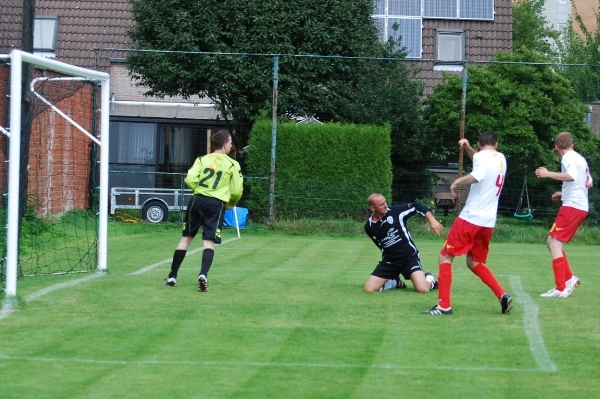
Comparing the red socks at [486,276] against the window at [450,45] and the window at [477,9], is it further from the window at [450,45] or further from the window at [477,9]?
the window at [477,9]

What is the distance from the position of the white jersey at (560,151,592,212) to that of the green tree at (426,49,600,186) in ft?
41.6

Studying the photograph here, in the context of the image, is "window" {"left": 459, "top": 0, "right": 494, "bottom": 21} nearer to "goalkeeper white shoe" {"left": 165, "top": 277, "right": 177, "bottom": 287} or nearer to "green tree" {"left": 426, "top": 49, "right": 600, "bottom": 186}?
"green tree" {"left": 426, "top": 49, "right": 600, "bottom": 186}

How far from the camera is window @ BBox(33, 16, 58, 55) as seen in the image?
35094 millimetres

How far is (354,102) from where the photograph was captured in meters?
24.8

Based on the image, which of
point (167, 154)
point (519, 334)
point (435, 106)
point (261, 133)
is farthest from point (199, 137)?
point (519, 334)

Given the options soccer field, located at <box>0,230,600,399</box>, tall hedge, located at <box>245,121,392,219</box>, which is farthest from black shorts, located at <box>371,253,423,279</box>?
tall hedge, located at <box>245,121,392,219</box>

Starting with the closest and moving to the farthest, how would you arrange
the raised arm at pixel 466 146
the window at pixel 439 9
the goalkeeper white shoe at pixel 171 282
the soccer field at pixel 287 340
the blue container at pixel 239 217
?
the soccer field at pixel 287 340, the raised arm at pixel 466 146, the goalkeeper white shoe at pixel 171 282, the blue container at pixel 239 217, the window at pixel 439 9

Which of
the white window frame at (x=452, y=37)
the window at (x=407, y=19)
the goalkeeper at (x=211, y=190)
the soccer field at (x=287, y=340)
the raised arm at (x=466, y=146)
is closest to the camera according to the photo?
the soccer field at (x=287, y=340)

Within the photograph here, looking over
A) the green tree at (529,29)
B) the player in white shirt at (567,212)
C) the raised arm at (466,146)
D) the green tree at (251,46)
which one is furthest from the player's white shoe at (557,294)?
the green tree at (529,29)

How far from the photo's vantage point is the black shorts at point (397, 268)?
11.2m

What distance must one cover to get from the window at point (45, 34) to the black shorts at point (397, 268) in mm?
26495

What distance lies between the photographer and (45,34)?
35.2m

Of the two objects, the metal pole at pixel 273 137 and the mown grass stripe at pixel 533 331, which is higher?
the metal pole at pixel 273 137

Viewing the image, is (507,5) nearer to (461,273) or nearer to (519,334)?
(461,273)
